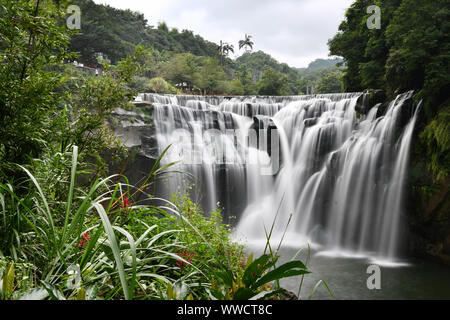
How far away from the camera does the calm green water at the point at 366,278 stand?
20.3ft

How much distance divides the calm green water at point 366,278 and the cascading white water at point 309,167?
1.10m

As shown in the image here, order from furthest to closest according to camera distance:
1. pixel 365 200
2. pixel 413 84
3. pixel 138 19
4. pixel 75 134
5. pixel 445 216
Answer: pixel 138 19
pixel 413 84
pixel 365 200
pixel 445 216
pixel 75 134

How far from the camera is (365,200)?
9.24m

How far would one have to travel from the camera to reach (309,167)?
1088 centimetres

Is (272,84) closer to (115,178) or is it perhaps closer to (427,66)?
(427,66)

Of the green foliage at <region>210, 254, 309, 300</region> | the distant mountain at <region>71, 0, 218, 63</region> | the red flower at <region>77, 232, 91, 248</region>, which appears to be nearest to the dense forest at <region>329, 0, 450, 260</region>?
the green foliage at <region>210, 254, 309, 300</region>

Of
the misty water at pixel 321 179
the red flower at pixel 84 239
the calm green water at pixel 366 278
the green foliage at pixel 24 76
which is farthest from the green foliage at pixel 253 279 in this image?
the misty water at pixel 321 179

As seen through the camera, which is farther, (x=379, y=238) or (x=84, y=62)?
(x=84, y=62)

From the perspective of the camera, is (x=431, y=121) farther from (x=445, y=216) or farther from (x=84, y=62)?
(x=84, y=62)

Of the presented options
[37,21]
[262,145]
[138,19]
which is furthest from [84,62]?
[37,21]

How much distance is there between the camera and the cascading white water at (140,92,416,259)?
8.98m

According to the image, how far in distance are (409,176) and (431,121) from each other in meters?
1.73

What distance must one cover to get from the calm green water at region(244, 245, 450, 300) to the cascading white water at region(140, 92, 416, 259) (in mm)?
1103

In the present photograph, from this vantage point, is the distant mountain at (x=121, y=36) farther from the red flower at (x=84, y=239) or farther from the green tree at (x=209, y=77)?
the red flower at (x=84, y=239)
